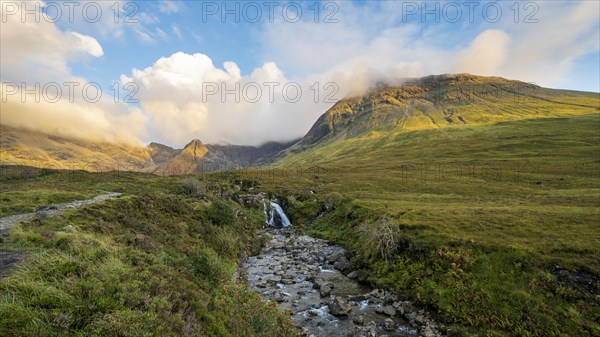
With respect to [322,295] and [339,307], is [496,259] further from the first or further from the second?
[322,295]

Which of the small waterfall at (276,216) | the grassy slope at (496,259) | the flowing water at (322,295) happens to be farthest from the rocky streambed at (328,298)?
the small waterfall at (276,216)

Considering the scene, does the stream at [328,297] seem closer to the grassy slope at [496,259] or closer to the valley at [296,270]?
the valley at [296,270]

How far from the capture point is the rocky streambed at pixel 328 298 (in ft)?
72.0

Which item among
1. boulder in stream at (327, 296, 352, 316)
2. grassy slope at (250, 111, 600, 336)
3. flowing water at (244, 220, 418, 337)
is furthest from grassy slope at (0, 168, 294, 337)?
grassy slope at (250, 111, 600, 336)

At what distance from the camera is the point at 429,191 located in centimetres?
7419

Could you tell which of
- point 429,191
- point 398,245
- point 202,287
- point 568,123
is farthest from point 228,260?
point 568,123

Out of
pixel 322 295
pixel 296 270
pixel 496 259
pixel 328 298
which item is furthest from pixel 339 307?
pixel 496 259

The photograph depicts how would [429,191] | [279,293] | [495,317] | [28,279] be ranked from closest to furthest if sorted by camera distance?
[28,279]
[495,317]
[279,293]
[429,191]

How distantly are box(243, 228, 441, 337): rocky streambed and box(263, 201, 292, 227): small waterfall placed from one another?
2226 cm

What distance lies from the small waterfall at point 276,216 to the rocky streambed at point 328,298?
73.0 feet

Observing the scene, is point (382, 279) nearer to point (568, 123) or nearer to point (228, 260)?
point (228, 260)

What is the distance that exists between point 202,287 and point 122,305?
286 inches

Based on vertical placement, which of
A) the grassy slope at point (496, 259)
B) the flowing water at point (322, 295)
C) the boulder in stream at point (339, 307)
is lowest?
the flowing water at point (322, 295)

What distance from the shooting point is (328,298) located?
27.0 meters
